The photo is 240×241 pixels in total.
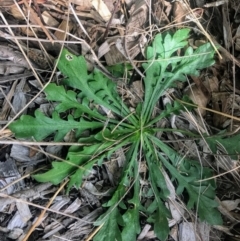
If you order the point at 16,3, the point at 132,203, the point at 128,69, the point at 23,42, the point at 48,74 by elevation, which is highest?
the point at 16,3

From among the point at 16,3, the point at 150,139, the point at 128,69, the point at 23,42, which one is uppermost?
the point at 16,3

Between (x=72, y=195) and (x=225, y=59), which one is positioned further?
(x=225, y=59)

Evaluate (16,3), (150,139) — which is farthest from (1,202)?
(16,3)

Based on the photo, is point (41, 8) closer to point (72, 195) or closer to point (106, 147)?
point (106, 147)

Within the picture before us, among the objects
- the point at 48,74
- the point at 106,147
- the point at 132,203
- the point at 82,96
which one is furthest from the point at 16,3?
the point at 132,203

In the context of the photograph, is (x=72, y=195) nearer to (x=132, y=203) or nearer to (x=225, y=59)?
(x=132, y=203)

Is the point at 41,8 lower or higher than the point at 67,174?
higher
